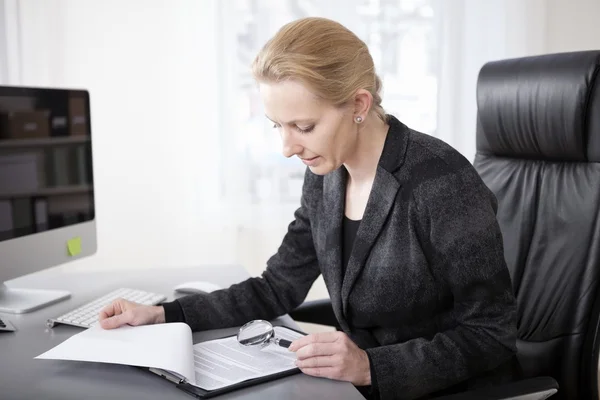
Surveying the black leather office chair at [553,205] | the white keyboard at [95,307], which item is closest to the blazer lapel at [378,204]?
the black leather office chair at [553,205]

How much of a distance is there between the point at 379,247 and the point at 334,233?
0.38 feet

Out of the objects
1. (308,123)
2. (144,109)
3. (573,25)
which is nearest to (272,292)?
(308,123)

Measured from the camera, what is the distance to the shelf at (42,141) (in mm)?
1451

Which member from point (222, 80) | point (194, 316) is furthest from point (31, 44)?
point (194, 316)

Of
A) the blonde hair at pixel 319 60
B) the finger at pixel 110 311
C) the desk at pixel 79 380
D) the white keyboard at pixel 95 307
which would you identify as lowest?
the desk at pixel 79 380

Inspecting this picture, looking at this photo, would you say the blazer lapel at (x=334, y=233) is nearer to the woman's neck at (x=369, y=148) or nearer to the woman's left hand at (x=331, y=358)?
the woman's neck at (x=369, y=148)

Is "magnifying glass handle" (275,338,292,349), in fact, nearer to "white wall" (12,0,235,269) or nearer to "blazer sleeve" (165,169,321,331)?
"blazer sleeve" (165,169,321,331)

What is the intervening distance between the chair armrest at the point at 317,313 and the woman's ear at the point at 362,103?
1.68 ft

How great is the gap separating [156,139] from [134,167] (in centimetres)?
13

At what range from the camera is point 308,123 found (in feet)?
3.96

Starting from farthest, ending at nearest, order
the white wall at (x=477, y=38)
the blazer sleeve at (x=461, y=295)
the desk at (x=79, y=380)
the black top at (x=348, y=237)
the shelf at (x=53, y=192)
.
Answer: the white wall at (x=477, y=38)
the shelf at (x=53, y=192)
the black top at (x=348, y=237)
the blazer sleeve at (x=461, y=295)
the desk at (x=79, y=380)

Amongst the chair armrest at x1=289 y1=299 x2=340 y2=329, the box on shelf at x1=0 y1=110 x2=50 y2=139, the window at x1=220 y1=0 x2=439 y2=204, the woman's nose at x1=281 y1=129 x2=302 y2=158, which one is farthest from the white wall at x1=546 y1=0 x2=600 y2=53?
the box on shelf at x1=0 y1=110 x2=50 y2=139

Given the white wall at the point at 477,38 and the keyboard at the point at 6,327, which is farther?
the white wall at the point at 477,38

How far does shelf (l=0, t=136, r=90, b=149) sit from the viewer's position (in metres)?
1.45
